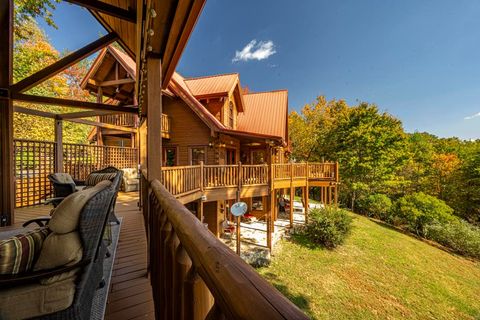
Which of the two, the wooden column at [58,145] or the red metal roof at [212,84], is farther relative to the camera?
the red metal roof at [212,84]

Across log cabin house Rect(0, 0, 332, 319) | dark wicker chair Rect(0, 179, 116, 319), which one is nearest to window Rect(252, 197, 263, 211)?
log cabin house Rect(0, 0, 332, 319)

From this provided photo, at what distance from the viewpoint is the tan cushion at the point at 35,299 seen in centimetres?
137

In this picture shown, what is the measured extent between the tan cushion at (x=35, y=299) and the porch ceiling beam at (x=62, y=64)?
3.85 m

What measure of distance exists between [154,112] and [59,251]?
167cm

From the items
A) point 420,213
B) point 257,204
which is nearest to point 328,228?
point 257,204

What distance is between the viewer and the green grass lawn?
21.1 ft

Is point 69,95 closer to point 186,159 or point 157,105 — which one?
point 186,159

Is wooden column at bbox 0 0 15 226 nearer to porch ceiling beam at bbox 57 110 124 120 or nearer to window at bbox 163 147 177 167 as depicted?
porch ceiling beam at bbox 57 110 124 120

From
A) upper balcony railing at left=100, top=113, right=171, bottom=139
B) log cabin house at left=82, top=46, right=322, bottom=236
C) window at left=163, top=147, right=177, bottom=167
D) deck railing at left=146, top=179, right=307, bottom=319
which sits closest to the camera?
deck railing at left=146, top=179, right=307, bottom=319

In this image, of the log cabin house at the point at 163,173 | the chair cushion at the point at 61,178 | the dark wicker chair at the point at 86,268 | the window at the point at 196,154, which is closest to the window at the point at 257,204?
the log cabin house at the point at 163,173

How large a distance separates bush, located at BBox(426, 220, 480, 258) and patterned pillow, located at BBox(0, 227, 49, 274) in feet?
65.5

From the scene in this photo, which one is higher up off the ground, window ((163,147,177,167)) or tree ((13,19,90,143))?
tree ((13,19,90,143))

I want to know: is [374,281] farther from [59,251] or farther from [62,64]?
[62,64]

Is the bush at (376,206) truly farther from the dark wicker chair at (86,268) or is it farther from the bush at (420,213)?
the dark wicker chair at (86,268)
